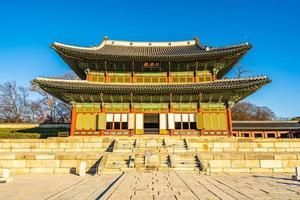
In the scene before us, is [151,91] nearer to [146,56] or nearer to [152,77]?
[152,77]

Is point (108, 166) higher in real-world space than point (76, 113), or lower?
lower

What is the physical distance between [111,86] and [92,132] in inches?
221

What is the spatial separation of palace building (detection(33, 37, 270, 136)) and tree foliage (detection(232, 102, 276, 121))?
111ft

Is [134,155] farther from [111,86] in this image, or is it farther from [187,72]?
[187,72]

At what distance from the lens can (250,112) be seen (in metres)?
65.9

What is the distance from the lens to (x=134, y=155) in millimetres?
16609

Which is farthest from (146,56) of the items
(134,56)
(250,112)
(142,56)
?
(250,112)

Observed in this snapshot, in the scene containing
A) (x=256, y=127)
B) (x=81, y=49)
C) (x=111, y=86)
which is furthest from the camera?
(x=256, y=127)

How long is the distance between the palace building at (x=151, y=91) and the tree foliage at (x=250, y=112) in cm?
3370

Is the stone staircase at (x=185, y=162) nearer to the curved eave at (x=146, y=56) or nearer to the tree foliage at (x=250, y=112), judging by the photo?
the curved eave at (x=146, y=56)

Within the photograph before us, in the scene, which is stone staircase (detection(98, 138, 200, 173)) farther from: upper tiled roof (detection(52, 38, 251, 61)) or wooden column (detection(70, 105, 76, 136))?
upper tiled roof (detection(52, 38, 251, 61))

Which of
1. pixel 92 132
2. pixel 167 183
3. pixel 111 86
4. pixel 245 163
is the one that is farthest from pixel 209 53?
pixel 167 183

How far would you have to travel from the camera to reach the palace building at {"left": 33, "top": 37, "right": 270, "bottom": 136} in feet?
80.4

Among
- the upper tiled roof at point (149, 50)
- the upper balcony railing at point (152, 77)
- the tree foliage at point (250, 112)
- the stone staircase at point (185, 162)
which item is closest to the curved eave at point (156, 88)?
the upper balcony railing at point (152, 77)
